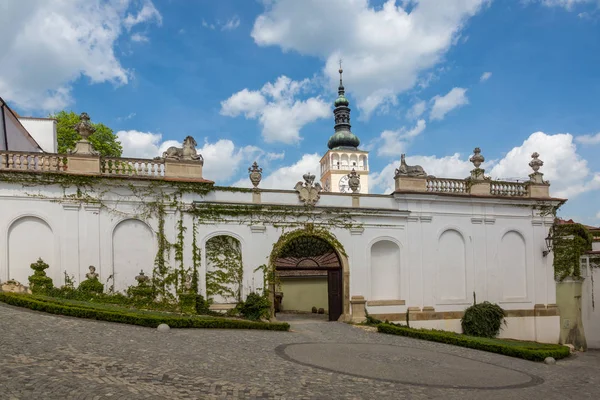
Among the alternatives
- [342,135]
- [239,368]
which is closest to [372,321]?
[239,368]

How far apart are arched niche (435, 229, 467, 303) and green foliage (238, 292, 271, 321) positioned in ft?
30.3

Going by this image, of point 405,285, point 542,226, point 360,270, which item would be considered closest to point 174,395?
point 360,270

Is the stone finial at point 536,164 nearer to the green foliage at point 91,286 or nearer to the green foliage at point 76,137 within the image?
the green foliage at point 91,286

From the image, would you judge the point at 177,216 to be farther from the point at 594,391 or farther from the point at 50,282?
the point at 594,391

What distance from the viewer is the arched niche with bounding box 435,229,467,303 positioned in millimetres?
25750

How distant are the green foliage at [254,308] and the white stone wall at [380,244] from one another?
0.63 metres

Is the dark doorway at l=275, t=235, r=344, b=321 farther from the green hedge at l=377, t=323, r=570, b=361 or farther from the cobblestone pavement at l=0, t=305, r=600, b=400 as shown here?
the cobblestone pavement at l=0, t=305, r=600, b=400

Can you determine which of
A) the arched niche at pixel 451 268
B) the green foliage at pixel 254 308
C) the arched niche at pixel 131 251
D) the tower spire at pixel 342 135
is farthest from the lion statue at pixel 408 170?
the tower spire at pixel 342 135

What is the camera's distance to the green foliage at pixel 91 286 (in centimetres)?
1988

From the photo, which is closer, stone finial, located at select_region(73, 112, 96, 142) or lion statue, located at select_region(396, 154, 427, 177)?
stone finial, located at select_region(73, 112, 96, 142)

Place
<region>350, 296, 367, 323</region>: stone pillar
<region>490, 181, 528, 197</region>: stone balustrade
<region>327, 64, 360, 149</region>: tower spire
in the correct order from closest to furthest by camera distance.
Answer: <region>350, 296, 367, 323</region>: stone pillar < <region>490, 181, 528, 197</region>: stone balustrade < <region>327, 64, 360, 149</region>: tower spire

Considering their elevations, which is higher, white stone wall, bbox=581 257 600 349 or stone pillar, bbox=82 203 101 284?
stone pillar, bbox=82 203 101 284

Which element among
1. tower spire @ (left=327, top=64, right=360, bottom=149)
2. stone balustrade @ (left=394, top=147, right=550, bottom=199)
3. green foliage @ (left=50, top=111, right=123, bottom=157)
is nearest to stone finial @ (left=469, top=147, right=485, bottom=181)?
stone balustrade @ (left=394, top=147, right=550, bottom=199)

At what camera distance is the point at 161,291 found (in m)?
21.3
